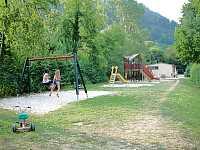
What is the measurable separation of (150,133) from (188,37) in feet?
106

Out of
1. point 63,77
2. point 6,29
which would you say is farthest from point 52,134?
point 63,77

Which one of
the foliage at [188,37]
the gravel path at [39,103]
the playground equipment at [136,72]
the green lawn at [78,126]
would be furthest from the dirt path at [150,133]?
the playground equipment at [136,72]

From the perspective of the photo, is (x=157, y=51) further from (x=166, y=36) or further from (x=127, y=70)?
(x=127, y=70)

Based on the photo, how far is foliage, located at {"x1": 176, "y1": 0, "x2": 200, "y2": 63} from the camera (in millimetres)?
40406

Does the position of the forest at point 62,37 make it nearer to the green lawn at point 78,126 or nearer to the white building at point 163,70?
the white building at point 163,70

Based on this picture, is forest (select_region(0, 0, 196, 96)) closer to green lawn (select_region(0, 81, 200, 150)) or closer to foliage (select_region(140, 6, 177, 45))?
green lawn (select_region(0, 81, 200, 150))

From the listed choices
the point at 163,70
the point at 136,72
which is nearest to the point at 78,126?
the point at 136,72

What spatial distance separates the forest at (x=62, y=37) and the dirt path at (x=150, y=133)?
12.8m

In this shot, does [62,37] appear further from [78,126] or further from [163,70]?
[163,70]

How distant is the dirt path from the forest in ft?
41.9

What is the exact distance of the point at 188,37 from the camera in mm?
42031

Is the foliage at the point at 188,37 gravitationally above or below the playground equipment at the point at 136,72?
above

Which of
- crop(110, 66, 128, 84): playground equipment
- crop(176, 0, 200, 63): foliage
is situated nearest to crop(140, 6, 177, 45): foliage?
crop(110, 66, 128, 84): playground equipment

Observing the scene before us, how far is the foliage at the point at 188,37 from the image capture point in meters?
40.4
